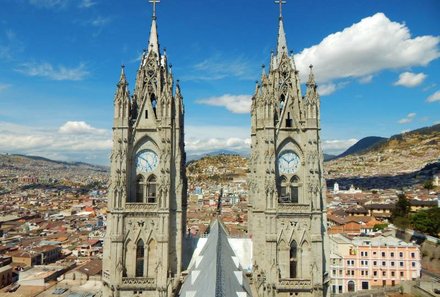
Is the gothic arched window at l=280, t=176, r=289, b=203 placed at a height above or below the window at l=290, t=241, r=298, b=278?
above

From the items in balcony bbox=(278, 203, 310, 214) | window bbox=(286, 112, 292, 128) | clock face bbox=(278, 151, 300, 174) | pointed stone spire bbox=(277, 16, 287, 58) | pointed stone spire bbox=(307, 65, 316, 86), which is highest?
pointed stone spire bbox=(277, 16, 287, 58)

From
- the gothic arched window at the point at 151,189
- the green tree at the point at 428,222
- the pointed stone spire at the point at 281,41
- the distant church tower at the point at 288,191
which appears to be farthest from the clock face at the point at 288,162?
the green tree at the point at 428,222

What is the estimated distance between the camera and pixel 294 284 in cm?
3083

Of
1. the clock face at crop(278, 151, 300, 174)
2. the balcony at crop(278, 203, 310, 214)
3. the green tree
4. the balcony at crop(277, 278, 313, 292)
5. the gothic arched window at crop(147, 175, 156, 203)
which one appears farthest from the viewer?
the green tree

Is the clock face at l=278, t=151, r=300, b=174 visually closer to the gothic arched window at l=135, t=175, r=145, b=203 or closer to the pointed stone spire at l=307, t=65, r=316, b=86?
the pointed stone spire at l=307, t=65, r=316, b=86

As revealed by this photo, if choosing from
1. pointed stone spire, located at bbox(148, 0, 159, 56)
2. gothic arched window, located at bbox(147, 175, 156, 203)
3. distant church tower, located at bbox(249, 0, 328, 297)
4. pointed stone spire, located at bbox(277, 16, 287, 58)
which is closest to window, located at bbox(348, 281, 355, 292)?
distant church tower, located at bbox(249, 0, 328, 297)

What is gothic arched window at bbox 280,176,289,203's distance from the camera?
32.5 m

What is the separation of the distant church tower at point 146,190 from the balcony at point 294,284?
26.0ft

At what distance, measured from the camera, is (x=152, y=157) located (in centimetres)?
3225

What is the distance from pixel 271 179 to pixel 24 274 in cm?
6481

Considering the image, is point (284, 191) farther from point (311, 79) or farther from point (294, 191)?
point (311, 79)

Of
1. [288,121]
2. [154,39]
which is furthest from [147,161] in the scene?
[288,121]

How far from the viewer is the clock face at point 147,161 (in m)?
32.2

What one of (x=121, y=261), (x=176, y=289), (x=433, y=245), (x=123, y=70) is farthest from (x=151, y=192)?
(x=433, y=245)
